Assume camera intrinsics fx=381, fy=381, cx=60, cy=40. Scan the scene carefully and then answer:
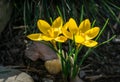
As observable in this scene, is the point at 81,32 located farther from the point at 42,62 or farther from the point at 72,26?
the point at 42,62

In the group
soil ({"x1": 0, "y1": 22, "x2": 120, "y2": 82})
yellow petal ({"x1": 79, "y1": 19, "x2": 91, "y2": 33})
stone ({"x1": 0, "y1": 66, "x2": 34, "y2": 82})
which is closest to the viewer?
yellow petal ({"x1": 79, "y1": 19, "x2": 91, "y2": 33})

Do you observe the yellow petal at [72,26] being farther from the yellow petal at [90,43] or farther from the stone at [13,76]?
the stone at [13,76]

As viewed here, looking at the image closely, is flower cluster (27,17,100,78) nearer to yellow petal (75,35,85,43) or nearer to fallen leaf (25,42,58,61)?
yellow petal (75,35,85,43)

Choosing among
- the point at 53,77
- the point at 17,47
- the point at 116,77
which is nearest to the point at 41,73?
the point at 53,77

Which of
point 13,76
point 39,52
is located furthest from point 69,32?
point 39,52

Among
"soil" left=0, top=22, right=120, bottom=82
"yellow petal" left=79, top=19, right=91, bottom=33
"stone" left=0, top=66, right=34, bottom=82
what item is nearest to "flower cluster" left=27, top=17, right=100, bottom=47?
"yellow petal" left=79, top=19, right=91, bottom=33

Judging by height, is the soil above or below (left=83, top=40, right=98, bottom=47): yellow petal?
below
